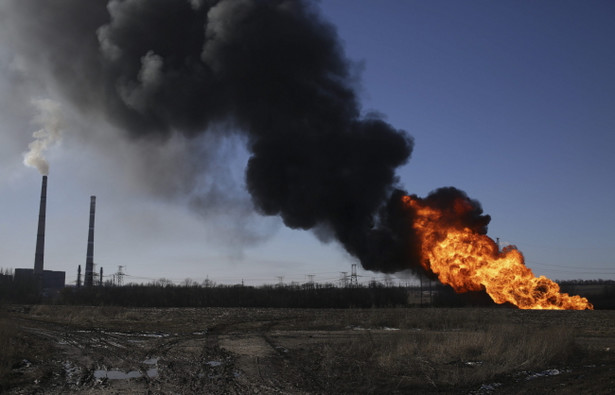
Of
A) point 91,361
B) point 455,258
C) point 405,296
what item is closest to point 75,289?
point 405,296

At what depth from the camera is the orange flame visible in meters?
38.0

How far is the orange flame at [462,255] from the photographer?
3800 centimetres

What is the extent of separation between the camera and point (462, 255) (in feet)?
124

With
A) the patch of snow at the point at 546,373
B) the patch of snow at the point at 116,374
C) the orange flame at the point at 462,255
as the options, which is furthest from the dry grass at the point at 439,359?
the orange flame at the point at 462,255

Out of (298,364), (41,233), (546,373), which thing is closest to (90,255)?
(41,233)

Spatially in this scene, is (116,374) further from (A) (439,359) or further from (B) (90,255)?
(B) (90,255)

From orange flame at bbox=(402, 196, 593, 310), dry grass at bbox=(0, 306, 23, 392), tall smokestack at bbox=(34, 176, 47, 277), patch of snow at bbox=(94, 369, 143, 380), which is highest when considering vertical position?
tall smokestack at bbox=(34, 176, 47, 277)

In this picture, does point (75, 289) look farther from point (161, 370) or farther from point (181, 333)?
point (161, 370)

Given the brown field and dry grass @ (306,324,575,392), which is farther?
dry grass @ (306,324,575,392)

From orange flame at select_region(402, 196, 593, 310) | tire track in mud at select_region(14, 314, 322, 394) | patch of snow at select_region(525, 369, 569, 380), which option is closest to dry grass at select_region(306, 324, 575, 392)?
patch of snow at select_region(525, 369, 569, 380)

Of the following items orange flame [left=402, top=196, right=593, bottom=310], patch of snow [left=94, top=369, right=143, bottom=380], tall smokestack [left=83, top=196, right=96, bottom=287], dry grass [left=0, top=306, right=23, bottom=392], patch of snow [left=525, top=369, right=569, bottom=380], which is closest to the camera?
dry grass [left=0, top=306, right=23, bottom=392]

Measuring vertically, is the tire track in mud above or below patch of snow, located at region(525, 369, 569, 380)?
above

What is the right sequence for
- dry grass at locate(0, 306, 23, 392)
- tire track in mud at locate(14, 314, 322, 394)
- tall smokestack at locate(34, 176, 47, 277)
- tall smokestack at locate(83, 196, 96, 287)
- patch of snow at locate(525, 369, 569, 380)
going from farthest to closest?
tall smokestack at locate(83, 196, 96, 287), tall smokestack at locate(34, 176, 47, 277), patch of snow at locate(525, 369, 569, 380), dry grass at locate(0, 306, 23, 392), tire track in mud at locate(14, 314, 322, 394)

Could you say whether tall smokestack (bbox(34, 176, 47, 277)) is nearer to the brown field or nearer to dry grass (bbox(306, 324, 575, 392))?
the brown field
